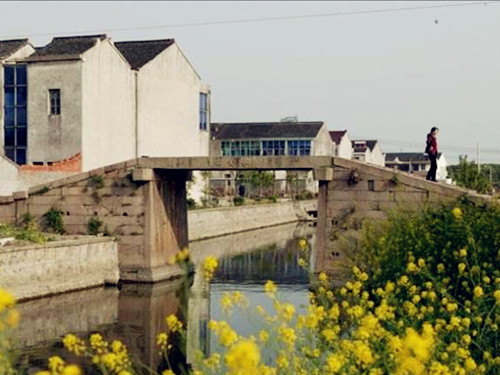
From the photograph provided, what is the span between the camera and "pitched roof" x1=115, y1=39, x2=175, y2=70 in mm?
51906

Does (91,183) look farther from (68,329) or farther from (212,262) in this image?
(212,262)

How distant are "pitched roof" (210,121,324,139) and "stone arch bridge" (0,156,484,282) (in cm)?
4689

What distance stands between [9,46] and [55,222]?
1720cm

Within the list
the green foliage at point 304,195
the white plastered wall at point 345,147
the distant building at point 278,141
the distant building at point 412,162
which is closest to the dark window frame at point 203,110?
the green foliage at point 304,195

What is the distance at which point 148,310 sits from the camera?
2908 cm

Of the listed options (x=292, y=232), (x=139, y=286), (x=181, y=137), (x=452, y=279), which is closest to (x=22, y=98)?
(x=181, y=137)

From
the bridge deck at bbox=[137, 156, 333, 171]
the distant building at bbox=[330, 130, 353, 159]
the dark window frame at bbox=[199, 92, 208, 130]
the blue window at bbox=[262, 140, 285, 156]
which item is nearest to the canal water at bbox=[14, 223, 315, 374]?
the bridge deck at bbox=[137, 156, 333, 171]

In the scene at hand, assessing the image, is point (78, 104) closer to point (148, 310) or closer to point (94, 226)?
point (94, 226)

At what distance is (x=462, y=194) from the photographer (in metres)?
29.4

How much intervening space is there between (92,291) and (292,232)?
101ft

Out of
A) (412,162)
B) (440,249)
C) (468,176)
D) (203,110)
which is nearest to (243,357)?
(440,249)

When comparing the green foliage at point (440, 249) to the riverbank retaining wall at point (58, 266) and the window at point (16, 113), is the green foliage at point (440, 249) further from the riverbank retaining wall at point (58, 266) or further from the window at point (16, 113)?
the window at point (16, 113)

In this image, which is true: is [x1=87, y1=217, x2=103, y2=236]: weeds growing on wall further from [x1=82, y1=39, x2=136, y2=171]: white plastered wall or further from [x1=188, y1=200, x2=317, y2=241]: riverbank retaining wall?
[x1=188, y1=200, x2=317, y2=241]: riverbank retaining wall

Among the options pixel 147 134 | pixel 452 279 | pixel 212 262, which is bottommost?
pixel 452 279
